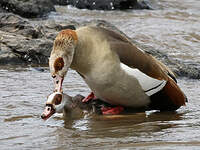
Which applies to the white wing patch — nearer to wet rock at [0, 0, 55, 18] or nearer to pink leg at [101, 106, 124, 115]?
pink leg at [101, 106, 124, 115]

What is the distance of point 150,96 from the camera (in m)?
6.55

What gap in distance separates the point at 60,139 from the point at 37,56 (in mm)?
4028

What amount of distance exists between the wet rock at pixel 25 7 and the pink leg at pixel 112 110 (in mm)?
7992

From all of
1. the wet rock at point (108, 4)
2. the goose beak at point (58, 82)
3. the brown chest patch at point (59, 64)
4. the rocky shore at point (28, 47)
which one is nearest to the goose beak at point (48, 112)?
the goose beak at point (58, 82)

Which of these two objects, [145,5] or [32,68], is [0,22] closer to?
[32,68]

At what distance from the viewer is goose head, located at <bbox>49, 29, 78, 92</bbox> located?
5.90m

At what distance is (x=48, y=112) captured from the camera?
578cm

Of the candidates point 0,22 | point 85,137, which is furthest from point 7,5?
point 85,137

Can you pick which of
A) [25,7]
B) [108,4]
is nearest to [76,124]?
[25,7]

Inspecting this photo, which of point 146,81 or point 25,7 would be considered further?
point 25,7

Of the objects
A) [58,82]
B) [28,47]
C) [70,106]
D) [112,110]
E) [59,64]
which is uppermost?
[59,64]

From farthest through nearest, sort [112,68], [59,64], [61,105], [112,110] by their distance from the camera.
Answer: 1. [112,110]
2. [112,68]
3. [61,105]
4. [59,64]

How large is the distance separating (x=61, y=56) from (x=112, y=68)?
1.81 ft

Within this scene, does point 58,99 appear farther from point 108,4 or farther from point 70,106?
point 108,4
